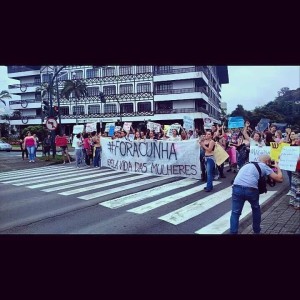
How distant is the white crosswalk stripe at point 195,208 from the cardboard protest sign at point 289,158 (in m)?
1.77

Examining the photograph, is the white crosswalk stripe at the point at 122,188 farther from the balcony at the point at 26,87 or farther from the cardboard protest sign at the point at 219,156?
the balcony at the point at 26,87

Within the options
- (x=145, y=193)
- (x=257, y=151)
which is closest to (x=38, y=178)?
(x=145, y=193)

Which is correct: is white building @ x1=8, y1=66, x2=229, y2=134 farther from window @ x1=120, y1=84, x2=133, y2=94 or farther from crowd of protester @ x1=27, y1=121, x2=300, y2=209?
crowd of protester @ x1=27, y1=121, x2=300, y2=209

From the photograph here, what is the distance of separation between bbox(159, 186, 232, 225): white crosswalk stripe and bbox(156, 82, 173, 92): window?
30.9 meters

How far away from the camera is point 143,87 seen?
38.2 meters

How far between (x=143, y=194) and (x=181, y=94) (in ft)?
98.7

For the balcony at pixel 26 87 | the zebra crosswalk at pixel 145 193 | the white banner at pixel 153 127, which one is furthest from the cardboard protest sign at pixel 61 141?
the balcony at pixel 26 87

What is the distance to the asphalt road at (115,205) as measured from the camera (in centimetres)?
570
